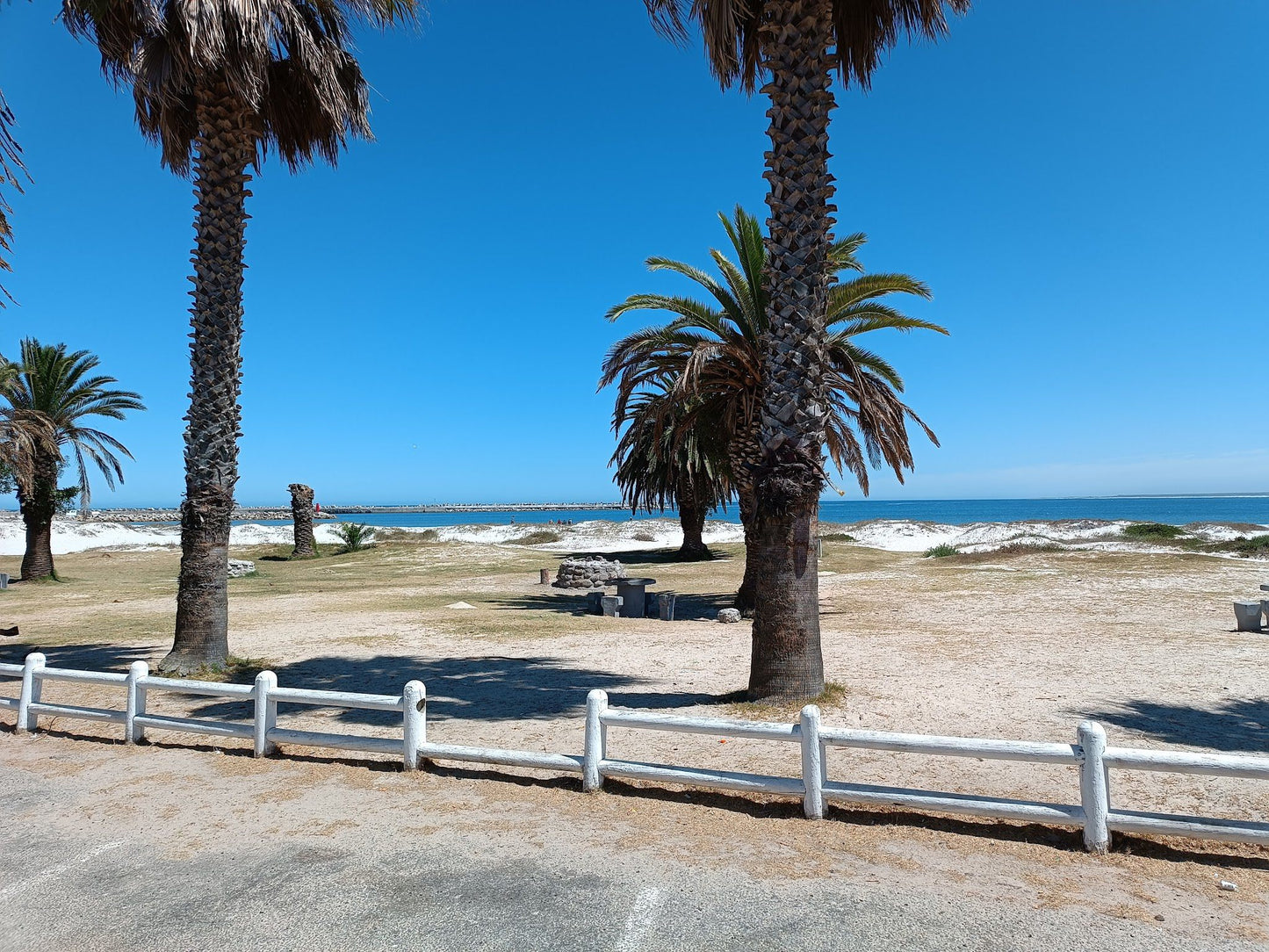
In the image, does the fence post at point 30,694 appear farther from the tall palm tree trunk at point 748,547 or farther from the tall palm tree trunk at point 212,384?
the tall palm tree trunk at point 748,547

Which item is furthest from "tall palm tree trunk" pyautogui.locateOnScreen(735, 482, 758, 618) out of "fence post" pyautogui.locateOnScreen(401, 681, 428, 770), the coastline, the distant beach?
the distant beach

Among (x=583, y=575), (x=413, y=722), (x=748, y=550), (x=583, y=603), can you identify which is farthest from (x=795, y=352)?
(x=583, y=575)

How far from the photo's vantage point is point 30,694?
8828 millimetres

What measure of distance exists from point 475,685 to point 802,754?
20.1 feet

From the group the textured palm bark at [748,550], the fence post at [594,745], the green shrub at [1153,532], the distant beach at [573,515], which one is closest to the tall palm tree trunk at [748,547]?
the textured palm bark at [748,550]

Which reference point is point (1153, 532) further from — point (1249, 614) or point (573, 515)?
point (573, 515)

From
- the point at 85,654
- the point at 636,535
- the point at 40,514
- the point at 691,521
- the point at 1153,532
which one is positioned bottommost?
the point at 85,654

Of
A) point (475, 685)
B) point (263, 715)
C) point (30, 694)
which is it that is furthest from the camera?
point (475, 685)

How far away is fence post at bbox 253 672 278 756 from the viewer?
25.2ft

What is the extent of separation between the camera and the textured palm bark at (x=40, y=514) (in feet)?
91.2

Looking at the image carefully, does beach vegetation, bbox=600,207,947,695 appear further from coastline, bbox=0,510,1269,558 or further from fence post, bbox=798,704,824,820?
coastline, bbox=0,510,1269,558

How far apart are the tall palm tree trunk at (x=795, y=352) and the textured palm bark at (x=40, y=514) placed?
Result: 28743mm

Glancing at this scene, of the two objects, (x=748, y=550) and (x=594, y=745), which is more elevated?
(x=748, y=550)

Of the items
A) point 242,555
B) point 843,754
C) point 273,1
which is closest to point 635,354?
point 273,1
